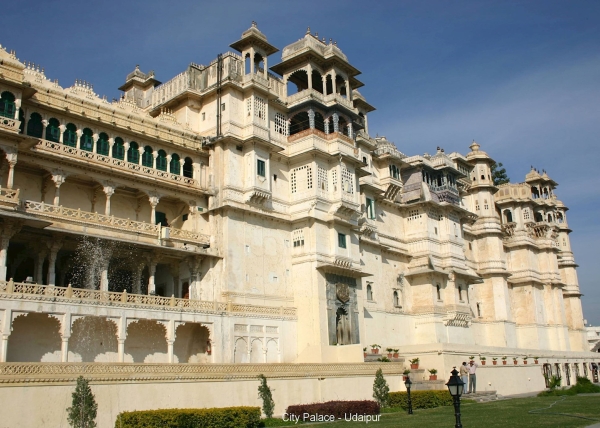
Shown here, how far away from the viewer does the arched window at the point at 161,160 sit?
118 ft

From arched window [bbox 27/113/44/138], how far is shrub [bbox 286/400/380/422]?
1754 cm

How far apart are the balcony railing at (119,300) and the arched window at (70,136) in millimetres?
8253

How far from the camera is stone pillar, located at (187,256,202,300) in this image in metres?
35.5

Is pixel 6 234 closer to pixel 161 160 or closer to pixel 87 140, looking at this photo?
pixel 87 140

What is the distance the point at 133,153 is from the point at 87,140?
277 centimetres

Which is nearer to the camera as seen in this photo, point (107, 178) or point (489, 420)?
point (489, 420)

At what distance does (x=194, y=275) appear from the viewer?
1403 inches

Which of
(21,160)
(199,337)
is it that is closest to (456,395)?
(199,337)

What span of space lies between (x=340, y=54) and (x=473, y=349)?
2169 centimetres

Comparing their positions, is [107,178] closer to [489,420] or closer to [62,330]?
[62,330]

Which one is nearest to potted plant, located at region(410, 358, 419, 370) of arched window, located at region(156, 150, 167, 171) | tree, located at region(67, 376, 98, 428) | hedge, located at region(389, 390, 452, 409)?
hedge, located at region(389, 390, 452, 409)

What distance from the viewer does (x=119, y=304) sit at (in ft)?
93.6

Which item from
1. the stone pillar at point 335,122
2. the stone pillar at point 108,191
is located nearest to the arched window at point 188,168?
the stone pillar at point 108,191

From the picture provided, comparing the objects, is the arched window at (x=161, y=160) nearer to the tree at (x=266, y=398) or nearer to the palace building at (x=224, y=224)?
the palace building at (x=224, y=224)
